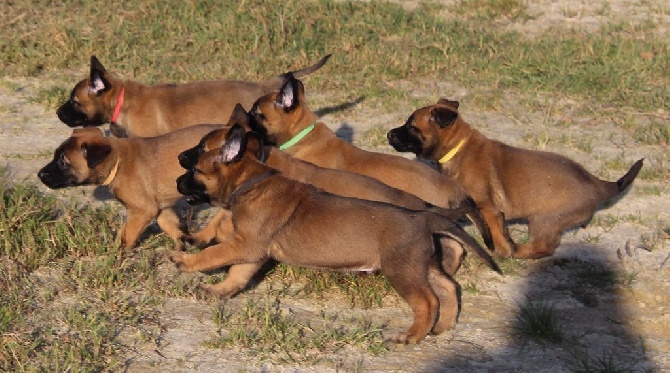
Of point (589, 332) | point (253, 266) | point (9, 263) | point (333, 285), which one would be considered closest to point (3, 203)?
point (9, 263)

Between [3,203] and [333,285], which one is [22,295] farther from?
[333,285]

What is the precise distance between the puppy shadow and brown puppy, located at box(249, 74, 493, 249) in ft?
1.87

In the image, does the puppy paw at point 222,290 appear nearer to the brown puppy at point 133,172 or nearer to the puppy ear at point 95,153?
the brown puppy at point 133,172

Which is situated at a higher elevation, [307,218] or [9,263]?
[307,218]

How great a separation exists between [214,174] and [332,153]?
1457mm

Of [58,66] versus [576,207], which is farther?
[58,66]

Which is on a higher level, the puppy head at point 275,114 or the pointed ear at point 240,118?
the pointed ear at point 240,118

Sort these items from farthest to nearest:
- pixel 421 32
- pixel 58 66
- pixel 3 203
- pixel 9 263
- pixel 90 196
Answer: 1. pixel 421 32
2. pixel 58 66
3. pixel 90 196
4. pixel 3 203
5. pixel 9 263

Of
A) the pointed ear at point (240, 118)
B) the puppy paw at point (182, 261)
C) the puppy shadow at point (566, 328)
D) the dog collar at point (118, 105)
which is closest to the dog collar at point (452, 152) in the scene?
the puppy shadow at point (566, 328)

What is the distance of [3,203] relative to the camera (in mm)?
7172

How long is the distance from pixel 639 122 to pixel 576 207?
11.0 feet

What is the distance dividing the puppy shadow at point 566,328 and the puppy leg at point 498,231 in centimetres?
21

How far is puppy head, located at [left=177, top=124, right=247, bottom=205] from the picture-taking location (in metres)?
6.50

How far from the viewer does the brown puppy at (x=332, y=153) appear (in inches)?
284
